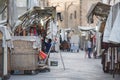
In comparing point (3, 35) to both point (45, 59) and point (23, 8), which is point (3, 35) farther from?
point (23, 8)

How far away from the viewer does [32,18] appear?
2211cm

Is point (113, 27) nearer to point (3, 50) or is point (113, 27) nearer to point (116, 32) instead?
point (116, 32)

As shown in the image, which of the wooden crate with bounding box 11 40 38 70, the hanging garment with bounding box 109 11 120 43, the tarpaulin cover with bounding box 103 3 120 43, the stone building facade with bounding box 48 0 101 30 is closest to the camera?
the hanging garment with bounding box 109 11 120 43

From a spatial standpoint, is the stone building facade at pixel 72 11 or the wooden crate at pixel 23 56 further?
the stone building facade at pixel 72 11

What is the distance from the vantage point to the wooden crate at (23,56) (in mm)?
18047

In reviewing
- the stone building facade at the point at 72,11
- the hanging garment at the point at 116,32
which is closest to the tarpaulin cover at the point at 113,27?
the hanging garment at the point at 116,32

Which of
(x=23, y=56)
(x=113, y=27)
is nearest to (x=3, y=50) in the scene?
(x=23, y=56)

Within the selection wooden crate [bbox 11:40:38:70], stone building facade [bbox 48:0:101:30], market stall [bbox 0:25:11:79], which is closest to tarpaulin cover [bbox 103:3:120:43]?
market stall [bbox 0:25:11:79]

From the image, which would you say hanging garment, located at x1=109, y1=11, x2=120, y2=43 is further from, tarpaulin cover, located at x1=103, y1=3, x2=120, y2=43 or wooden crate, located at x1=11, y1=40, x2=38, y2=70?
wooden crate, located at x1=11, y1=40, x2=38, y2=70

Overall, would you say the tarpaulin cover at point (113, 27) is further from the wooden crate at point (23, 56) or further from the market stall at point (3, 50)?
the wooden crate at point (23, 56)

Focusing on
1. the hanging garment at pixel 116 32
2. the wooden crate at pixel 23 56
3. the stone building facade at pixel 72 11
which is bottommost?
the wooden crate at pixel 23 56

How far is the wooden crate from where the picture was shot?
59.2 ft

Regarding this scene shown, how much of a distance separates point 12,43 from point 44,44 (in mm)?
9813

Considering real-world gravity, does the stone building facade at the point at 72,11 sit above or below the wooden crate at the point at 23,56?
above
